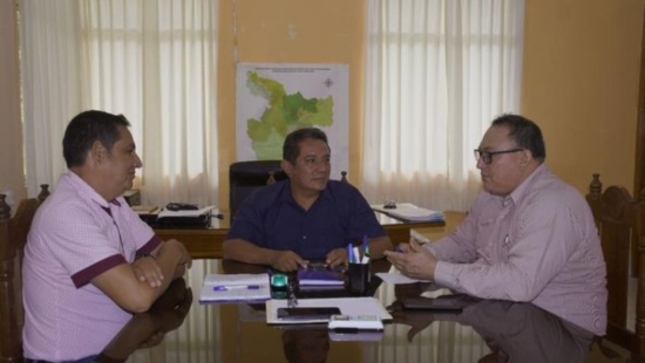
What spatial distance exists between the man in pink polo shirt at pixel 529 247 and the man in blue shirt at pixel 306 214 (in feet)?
1.69

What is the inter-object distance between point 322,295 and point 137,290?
539 millimetres

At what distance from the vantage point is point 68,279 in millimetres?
1797

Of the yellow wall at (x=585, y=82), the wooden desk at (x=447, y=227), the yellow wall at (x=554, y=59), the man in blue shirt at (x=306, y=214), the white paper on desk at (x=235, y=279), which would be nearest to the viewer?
the white paper on desk at (x=235, y=279)

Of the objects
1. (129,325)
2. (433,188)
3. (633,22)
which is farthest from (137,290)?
(633,22)

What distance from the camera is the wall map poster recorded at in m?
5.16

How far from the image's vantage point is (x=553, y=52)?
17.7 ft

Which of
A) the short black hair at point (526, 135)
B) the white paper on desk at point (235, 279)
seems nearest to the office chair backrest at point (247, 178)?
the white paper on desk at point (235, 279)

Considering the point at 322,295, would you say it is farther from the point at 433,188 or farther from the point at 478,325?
the point at 433,188

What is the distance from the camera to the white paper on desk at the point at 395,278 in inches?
83.2

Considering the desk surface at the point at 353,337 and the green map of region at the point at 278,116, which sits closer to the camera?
the desk surface at the point at 353,337

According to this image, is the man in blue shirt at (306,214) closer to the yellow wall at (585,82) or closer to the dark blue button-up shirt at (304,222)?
the dark blue button-up shirt at (304,222)

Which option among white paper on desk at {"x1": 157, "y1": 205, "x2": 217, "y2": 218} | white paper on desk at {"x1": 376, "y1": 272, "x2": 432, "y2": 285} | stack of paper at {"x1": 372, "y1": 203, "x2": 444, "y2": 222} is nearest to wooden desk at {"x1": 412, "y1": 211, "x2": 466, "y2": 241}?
stack of paper at {"x1": 372, "y1": 203, "x2": 444, "y2": 222}

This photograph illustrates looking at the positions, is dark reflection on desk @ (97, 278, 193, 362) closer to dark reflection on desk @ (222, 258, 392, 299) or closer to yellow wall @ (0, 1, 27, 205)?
dark reflection on desk @ (222, 258, 392, 299)

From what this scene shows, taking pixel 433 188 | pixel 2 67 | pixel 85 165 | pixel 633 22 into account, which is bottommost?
pixel 433 188
